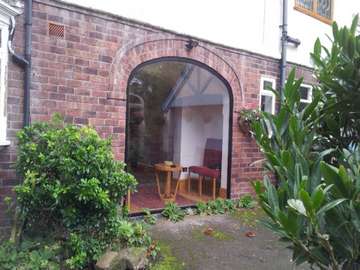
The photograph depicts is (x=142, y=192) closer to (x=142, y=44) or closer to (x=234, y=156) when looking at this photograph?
(x=234, y=156)

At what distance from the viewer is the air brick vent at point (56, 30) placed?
4.94 meters

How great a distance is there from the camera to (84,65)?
5250 millimetres

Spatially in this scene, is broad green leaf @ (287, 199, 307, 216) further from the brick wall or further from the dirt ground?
the brick wall

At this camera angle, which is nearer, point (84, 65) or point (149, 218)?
point (84, 65)

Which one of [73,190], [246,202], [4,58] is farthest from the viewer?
[246,202]

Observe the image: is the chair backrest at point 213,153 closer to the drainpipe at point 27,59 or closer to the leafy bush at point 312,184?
the drainpipe at point 27,59

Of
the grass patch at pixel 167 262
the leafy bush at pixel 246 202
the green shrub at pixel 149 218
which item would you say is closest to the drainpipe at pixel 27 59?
the green shrub at pixel 149 218

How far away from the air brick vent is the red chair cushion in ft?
14.1

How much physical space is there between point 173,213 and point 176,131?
289 centimetres

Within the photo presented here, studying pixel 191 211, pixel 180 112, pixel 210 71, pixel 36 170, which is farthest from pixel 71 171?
pixel 180 112

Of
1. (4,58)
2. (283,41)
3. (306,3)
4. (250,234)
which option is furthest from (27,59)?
(306,3)

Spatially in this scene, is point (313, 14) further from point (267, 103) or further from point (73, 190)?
point (73, 190)

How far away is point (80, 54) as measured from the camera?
17.1 feet

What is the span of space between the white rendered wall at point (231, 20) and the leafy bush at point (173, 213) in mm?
3276
